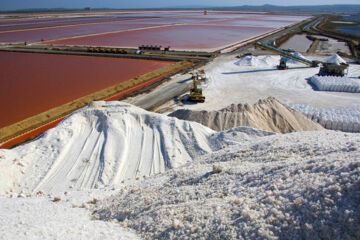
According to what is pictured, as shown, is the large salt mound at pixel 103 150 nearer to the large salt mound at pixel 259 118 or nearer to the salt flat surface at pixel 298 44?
the large salt mound at pixel 259 118

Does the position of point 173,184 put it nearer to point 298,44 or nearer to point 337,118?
point 337,118

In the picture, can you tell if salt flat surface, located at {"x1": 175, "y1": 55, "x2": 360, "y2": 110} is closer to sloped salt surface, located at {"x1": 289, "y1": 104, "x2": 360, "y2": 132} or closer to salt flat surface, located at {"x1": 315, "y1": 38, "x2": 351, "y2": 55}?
sloped salt surface, located at {"x1": 289, "y1": 104, "x2": 360, "y2": 132}

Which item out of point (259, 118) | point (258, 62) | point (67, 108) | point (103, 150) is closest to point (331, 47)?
point (258, 62)

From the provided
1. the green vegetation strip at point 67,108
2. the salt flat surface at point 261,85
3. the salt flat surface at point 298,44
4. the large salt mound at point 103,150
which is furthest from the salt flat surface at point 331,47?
the large salt mound at point 103,150

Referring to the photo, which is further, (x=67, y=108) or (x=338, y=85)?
(x=338, y=85)

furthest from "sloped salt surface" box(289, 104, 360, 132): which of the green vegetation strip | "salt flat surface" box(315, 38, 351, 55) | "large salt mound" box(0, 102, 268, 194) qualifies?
"salt flat surface" box(315, 38, 351, 55)

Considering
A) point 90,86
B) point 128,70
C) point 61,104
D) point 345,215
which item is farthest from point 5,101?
point 345,215
